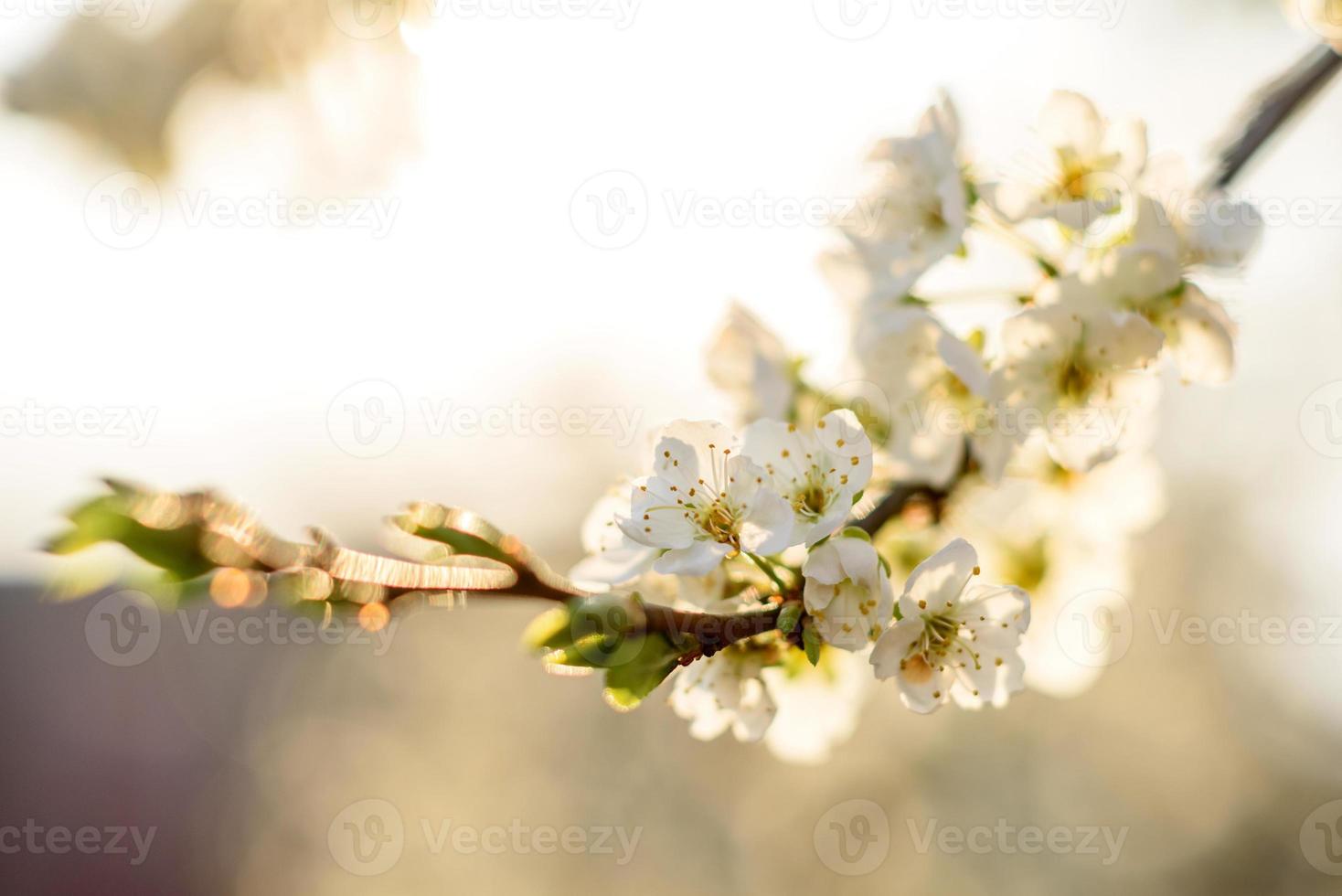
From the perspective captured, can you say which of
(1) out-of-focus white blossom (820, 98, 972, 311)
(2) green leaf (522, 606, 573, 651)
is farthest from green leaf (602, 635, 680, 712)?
(1) out-of-focus white blossom (820, 98, 972, 311)

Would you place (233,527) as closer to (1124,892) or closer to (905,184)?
(905,184)

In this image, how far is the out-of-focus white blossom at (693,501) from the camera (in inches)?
24.1

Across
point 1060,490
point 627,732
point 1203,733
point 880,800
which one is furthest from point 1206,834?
point 1060,490

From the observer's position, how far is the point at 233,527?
0.46 metres

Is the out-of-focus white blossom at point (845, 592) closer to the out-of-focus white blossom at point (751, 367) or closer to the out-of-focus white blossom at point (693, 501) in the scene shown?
the out-of-focus white blossom at point (693, 501)

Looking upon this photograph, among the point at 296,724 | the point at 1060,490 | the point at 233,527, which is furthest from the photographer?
the point at 296,724

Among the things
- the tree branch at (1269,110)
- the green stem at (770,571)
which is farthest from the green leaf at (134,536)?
the tree branch at (1269,110)

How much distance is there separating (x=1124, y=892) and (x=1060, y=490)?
17.2 ft

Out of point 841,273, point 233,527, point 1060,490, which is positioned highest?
point 841,273

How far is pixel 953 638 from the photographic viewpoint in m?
0.68

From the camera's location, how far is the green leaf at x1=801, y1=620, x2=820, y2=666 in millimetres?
561

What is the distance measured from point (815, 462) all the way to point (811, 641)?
0.48ft

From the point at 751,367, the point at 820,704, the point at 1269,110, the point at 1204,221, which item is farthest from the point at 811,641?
the point at 1269,110

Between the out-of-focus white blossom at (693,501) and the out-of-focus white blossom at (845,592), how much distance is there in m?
0.06
